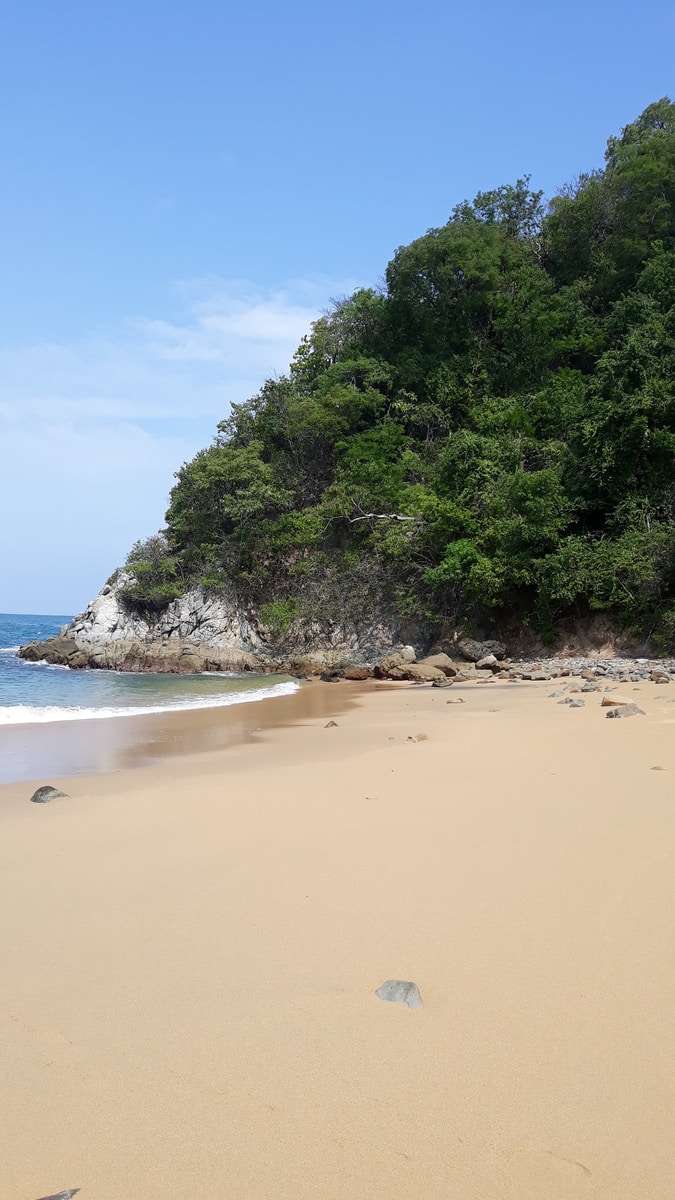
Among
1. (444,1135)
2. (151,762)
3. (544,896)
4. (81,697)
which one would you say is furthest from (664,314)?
(444,1135)

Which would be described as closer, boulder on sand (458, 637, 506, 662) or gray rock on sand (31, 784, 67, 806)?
gray rock on sand (31, 784, 67, 806)

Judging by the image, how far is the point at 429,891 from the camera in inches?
124

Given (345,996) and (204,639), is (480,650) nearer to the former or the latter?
(204,639)

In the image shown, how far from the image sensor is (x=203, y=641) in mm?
27953

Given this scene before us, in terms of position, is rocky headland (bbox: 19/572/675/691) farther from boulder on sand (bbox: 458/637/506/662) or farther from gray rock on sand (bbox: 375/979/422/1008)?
gray rock on sand (bbox: 375/979/422/1008)

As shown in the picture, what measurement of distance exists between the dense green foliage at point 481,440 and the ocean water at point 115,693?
5.74 meters

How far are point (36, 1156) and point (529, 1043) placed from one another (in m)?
1.30

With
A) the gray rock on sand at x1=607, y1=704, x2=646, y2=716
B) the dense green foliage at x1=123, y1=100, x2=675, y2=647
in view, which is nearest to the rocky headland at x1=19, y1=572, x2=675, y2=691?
the dense green foliage at x1=123, y1=100, x2=675, y2=647

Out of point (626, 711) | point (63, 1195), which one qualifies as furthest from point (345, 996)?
point (626, 711)

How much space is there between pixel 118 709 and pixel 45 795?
798 centimetres

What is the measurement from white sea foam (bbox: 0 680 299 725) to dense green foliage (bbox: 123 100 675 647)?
24.7 ft

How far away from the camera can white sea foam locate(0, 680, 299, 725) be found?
463 inches

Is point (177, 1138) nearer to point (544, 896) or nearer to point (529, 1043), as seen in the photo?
point (529, 1043)

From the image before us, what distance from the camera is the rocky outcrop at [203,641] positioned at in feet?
80.1
